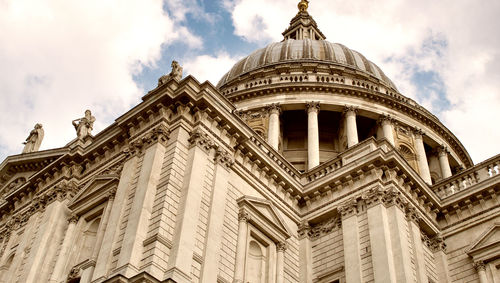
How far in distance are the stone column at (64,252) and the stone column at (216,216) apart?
5881 millimetres

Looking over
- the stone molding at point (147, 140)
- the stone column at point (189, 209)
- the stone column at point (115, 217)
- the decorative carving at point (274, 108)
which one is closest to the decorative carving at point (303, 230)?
the stone column at point (189, 209)

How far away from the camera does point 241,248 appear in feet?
66.0

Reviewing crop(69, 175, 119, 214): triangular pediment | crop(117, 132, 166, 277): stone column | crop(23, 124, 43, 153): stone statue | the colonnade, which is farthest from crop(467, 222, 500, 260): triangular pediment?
crop(23, 124, 43, 153): stone statue

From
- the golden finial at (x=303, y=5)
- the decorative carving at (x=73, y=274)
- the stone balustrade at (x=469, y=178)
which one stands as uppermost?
the golden finial at (x=303, y=5)

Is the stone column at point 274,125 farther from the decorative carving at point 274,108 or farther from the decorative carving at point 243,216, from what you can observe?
the decorative carving at point 243,216

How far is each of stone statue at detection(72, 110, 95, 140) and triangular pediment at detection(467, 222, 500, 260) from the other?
56.1 feet

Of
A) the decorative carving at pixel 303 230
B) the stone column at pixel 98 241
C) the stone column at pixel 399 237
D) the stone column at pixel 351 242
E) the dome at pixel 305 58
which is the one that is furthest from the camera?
the dome at pixel 305 58

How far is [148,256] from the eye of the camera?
1692 cm

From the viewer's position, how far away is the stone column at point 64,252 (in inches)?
819

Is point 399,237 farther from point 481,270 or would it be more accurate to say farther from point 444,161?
point 444,161

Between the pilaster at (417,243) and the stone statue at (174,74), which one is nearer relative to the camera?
the pilaster at (417,243)

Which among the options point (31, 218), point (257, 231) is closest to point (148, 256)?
point (257, 231)

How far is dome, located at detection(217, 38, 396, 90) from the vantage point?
44.6m

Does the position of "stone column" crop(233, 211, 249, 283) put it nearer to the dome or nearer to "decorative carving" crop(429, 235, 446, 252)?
Result: "decorative carving" crop(429, 235, 446, 252)
